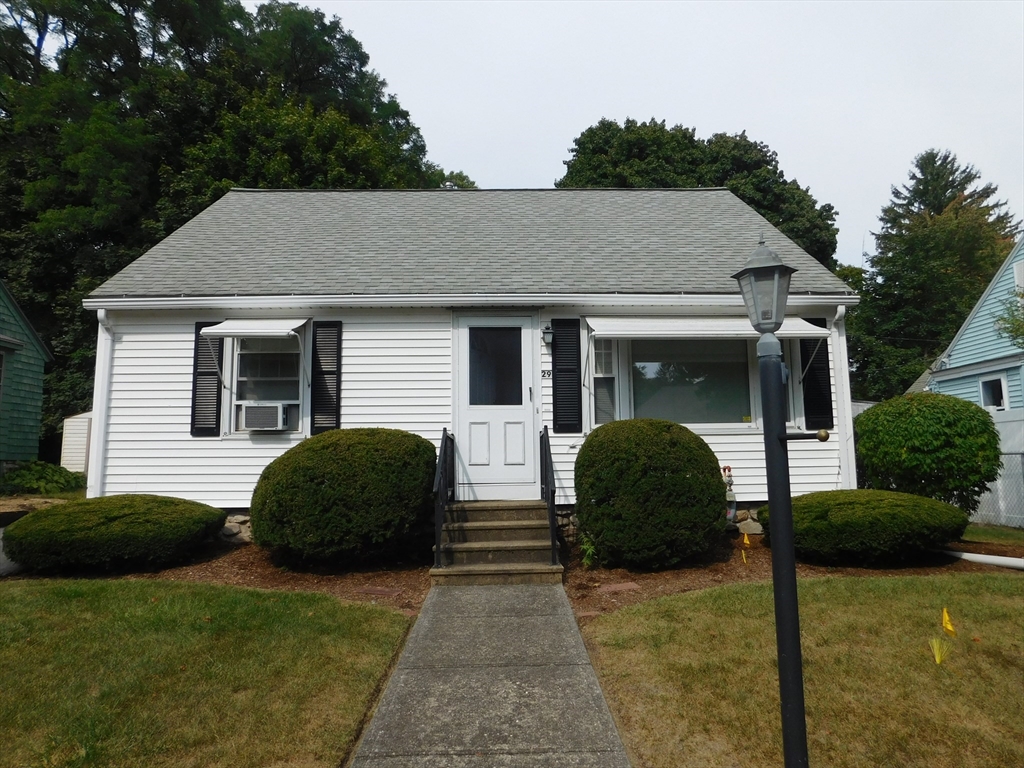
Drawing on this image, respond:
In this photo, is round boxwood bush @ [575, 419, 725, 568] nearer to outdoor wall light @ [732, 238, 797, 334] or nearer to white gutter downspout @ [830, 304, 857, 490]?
white gutter downspout @ [830, 304, 857, 490]

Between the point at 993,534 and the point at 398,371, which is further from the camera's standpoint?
the point at 993,534

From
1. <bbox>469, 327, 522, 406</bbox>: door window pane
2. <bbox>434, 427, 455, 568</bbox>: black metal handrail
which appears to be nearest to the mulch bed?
<bbox>434, 427, 455, 568</bbox>: black metal handrail

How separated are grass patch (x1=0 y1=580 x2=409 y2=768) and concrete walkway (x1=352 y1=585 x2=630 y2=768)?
0.20m

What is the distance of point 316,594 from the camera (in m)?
5.86

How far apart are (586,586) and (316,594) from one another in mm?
2466

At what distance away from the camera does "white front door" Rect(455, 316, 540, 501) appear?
25.8 ft

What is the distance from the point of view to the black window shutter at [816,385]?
27.0 ft

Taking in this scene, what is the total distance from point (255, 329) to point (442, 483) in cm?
297

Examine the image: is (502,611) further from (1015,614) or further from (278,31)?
(278,31)

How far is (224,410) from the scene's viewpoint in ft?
26.6

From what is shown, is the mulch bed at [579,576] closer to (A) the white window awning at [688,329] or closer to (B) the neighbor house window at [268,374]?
(B) the neighbor house window at [268,374]

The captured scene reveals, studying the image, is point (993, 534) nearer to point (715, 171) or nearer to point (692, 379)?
point (692, 379)

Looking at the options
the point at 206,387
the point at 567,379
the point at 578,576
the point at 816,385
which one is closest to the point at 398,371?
the point at 567,379

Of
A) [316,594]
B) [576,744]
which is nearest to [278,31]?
[316,594]
